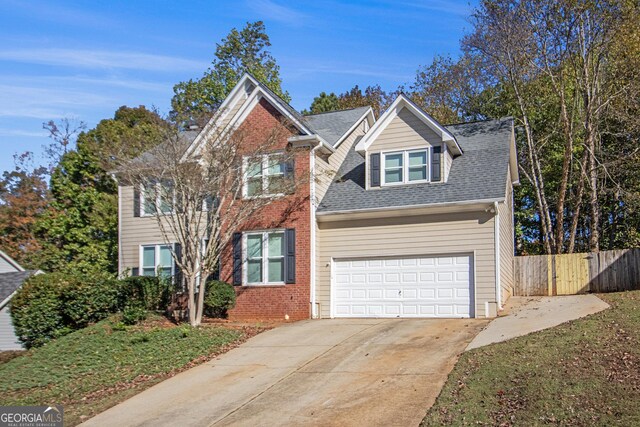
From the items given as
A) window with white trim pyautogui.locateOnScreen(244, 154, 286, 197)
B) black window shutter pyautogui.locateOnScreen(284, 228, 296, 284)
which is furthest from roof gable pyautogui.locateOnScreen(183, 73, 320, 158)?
black window shutter pyautogui.locateOnScreen(284, 228, 296, 284)

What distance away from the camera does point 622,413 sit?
366 inches

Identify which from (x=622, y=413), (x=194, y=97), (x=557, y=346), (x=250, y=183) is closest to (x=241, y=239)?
(x=250, y=183)

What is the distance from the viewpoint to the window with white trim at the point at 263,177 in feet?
66.4

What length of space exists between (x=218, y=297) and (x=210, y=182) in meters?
3.83

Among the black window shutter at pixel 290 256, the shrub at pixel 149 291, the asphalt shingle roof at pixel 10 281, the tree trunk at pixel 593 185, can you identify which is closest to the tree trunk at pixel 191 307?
the shrub at pixel 149 291

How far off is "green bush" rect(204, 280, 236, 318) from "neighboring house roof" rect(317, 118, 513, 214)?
147 inches

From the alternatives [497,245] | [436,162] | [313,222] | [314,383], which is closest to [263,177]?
[313,222]

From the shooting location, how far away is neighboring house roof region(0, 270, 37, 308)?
30.5 meters

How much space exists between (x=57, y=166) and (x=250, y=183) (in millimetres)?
18820

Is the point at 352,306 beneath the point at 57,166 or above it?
beneath

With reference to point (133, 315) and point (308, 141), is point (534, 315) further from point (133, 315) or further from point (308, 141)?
point (133, 315)

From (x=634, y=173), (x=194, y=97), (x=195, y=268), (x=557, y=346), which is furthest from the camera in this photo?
(x=194, y=97)

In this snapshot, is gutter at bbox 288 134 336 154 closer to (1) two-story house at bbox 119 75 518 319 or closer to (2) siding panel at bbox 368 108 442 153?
(1) two-story house at bbox 119 75 518 319

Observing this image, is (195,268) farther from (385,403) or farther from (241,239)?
(385,403)
